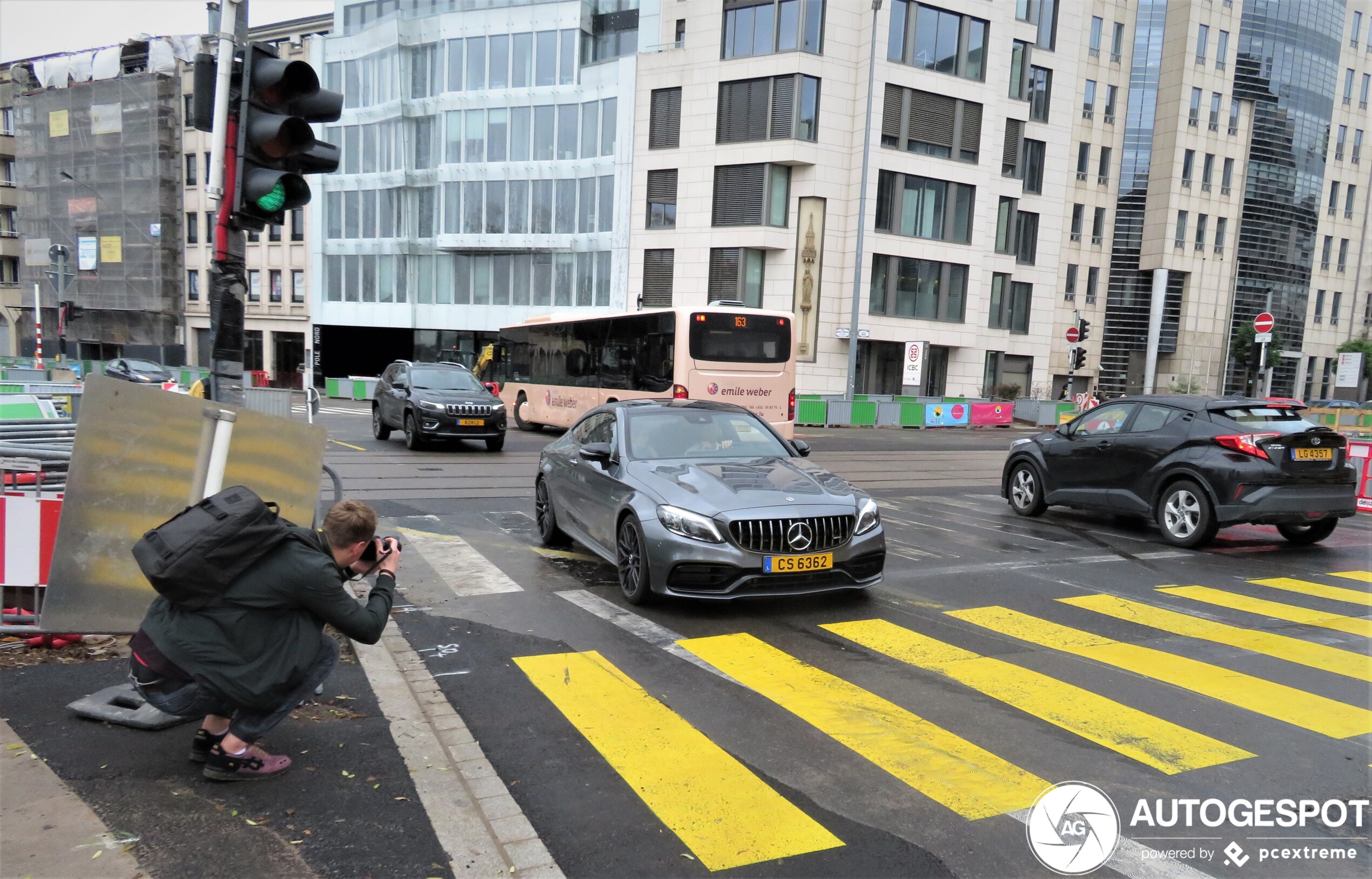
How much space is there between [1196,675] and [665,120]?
120 feet

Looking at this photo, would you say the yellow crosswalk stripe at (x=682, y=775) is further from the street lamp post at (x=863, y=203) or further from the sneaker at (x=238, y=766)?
the street lamp post at (x=863, y=203)

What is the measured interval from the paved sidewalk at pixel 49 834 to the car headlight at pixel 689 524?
12.4 ft

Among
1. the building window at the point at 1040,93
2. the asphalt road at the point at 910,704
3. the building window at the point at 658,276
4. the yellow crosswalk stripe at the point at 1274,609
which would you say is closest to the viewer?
the asphalt road at the point at 910,704

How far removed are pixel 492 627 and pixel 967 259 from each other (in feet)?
120

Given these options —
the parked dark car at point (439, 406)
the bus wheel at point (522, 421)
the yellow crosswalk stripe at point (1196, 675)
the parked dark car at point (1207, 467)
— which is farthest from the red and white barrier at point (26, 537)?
the bus wheel at point (522, 421)

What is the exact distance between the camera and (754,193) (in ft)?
120

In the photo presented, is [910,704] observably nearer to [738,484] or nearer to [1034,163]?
[738,484]

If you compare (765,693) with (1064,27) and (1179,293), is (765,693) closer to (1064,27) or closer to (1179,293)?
(1064,27)

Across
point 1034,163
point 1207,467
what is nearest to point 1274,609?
point 1207,467

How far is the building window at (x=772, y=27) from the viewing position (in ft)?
115

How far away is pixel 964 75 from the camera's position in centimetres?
3741

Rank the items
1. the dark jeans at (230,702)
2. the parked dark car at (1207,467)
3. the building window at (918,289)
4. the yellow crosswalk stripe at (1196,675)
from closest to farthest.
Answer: the dark jeans at (230,702) → the yellow crosswalk stripe at (1196,675) → the parked dark car at (1207,467) → the building window at (918,289)

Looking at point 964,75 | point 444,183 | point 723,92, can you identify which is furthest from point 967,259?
point 444,183

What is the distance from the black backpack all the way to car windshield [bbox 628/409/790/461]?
419 cm
